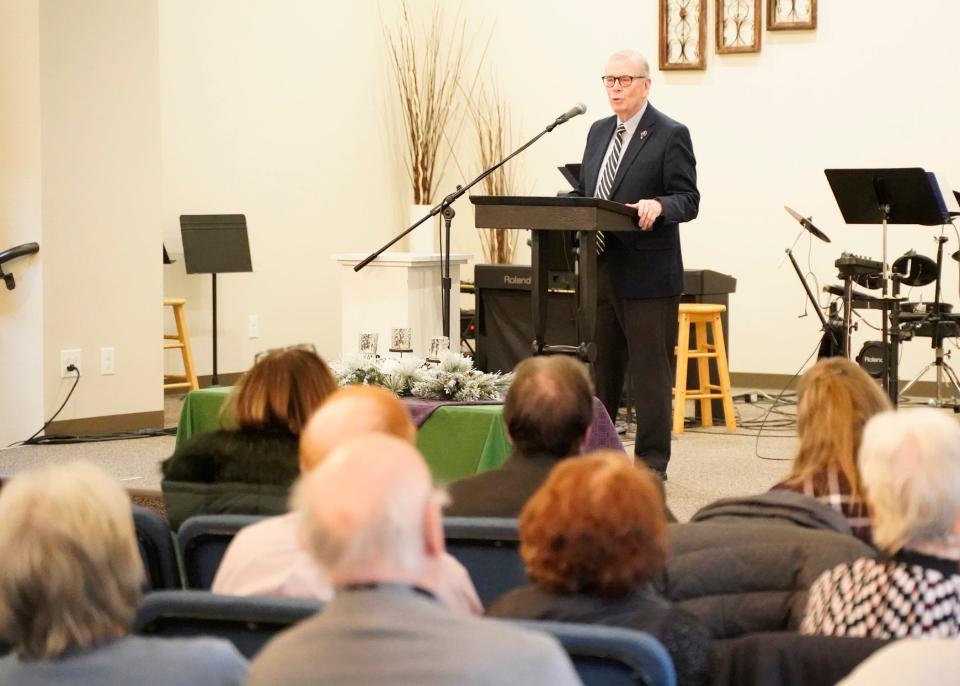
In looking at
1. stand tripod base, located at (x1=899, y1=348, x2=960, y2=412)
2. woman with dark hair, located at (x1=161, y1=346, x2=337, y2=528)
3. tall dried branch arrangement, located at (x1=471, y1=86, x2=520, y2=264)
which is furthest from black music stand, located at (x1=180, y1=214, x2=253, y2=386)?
woman with dark hair, located at (x1=161, y1=346, x2=337, y2=528)

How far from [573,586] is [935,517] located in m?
0.53

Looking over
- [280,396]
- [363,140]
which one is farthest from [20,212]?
[280,396]

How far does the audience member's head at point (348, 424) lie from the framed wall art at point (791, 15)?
24.1 feet

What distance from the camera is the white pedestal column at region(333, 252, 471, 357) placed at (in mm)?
7328

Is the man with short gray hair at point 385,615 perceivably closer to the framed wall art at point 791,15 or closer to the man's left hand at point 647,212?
the man's left hand at point 647,212

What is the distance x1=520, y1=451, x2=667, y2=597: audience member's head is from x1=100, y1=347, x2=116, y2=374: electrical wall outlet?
550cm

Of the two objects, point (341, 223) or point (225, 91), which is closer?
point (225, 91)

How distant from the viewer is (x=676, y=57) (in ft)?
30.8

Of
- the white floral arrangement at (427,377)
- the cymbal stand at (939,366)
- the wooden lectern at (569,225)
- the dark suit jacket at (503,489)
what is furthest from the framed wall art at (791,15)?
the dark suit jacket at (503,489)

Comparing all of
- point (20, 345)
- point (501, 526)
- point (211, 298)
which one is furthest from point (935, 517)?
point (211, 298)

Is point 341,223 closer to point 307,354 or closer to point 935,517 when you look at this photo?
point 307,354

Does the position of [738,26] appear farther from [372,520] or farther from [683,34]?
[372,520]

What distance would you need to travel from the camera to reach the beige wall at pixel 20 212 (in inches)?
259

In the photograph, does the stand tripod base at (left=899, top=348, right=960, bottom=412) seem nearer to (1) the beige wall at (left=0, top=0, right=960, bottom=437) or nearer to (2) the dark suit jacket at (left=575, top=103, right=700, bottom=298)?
(1) the beige wall at (left=0, top=0, right=960, bottom=437)
